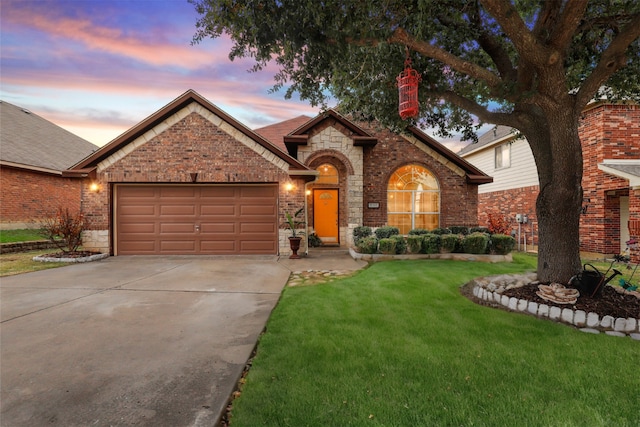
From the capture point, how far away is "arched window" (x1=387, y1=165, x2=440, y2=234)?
525 inches

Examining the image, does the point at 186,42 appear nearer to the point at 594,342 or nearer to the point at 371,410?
the point at 371,410

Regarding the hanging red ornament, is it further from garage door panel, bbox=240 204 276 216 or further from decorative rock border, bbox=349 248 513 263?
garage door panel, bbox=240 204 276 216

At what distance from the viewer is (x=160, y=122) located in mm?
10375

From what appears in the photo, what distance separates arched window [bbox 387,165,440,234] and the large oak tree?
21.2 ft

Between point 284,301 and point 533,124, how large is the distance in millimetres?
5790

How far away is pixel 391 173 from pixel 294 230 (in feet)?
18.0

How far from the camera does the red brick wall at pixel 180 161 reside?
10438mm

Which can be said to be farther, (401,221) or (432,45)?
(401,221)

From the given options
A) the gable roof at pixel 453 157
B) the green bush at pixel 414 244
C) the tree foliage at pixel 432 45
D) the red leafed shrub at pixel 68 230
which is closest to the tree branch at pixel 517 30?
the tree foliage at pixel 432 45

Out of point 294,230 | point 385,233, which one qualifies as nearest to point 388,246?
point 385,233

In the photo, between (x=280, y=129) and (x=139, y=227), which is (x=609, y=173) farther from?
(x=139, y=227)

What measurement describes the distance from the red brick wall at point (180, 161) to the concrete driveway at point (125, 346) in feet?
14.5

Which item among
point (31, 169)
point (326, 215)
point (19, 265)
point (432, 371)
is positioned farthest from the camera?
point (31, 169)


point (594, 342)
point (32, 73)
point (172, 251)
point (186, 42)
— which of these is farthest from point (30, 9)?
point (594, 342)
